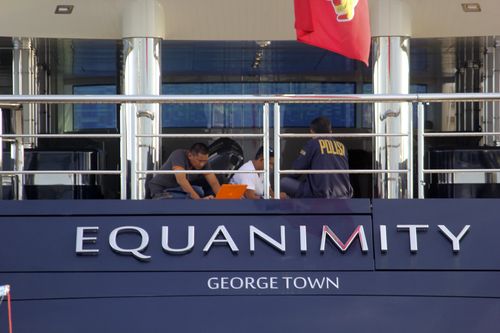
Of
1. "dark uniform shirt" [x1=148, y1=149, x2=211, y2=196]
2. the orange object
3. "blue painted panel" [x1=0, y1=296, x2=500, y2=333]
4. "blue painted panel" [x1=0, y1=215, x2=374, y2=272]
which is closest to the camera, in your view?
"blue painted panel" [x1=0, y1=296, x2=500, y2=333]

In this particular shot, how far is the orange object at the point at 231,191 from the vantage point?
7.79 meters

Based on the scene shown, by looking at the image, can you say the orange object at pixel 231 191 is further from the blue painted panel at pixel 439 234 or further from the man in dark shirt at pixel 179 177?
the blue painted panel at pixel 439 234

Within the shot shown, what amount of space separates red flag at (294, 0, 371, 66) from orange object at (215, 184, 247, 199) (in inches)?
47.9

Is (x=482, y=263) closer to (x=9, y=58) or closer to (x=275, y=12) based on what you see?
(x=275, y=12)

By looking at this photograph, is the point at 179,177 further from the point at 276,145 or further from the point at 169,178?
the point at 276,145

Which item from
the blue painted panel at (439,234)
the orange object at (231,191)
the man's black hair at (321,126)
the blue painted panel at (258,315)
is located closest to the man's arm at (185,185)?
the orange object at (231,191)

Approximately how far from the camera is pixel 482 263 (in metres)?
7.28

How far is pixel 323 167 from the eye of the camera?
7.85 meters

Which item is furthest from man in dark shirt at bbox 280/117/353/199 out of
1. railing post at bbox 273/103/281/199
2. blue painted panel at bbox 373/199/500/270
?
blue painted panel at bbox 373/199/500/270

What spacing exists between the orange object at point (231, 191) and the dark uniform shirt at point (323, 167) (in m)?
0.47

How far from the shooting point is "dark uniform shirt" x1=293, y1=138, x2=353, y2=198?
7867mm

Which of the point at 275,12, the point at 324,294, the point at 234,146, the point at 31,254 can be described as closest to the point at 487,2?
the point at 275,12

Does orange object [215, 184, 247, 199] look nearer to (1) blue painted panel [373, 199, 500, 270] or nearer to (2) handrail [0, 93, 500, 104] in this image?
(2) handrail [0, 93, 500, 104]

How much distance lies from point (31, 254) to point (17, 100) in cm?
114
